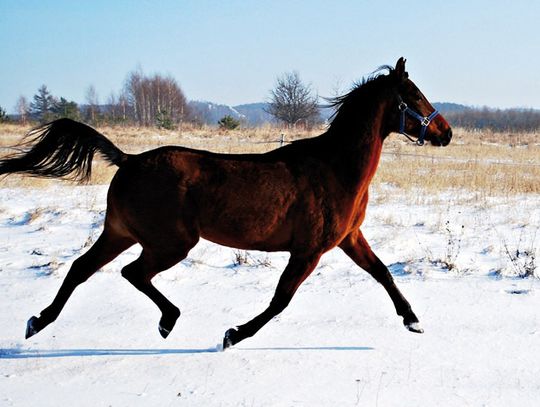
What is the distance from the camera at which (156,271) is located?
3.79 metres

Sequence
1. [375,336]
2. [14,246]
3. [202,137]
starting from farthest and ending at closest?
[202,137]
[14,246]
[375,336]

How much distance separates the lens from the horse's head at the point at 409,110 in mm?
4125

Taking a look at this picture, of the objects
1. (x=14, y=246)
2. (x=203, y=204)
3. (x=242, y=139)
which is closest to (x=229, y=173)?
(x=203, y=204)

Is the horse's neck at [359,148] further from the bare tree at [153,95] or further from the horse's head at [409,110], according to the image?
the bare tree at [153,95]

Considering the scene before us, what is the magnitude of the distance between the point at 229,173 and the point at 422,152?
18.6 metres

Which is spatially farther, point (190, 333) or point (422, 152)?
point (422, 152)

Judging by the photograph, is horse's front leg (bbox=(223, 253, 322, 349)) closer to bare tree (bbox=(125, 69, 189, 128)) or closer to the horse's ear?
the horse's ear

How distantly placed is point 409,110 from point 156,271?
211 cm

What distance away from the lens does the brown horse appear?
147 inches

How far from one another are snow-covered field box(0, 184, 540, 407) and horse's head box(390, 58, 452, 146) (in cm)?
145

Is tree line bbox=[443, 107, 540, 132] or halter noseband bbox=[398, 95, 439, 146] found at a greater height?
halter noseband bbox=[398, 95, 439, 146]

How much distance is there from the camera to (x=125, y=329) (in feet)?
13.7

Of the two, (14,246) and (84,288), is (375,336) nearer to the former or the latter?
(84,288)

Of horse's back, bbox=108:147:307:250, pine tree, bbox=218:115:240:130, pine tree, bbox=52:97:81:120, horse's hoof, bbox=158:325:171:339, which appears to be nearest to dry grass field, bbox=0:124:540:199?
Result: horse's back, bbox=108:147:307:250
